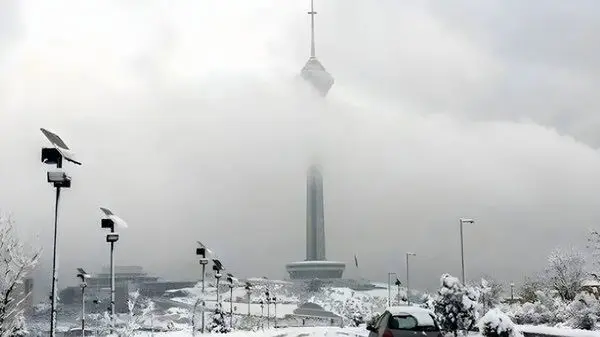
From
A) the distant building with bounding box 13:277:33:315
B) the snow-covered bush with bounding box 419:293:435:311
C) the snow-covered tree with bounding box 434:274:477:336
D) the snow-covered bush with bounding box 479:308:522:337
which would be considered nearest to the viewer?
the snow-covered bush with bounding box 479:308:522:337

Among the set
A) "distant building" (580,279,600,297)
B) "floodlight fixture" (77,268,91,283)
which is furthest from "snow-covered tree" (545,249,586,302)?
"floodlight fixture" (77,268,91,283)

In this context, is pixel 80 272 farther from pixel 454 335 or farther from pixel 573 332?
pixel 573 332

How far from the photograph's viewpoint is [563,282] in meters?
90.4

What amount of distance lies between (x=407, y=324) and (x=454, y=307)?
13096 mm

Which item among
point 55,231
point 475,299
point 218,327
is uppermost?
point 55,231

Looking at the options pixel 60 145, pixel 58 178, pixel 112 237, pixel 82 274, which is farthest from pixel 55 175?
pixel 82 274

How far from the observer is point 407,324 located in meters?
19.7

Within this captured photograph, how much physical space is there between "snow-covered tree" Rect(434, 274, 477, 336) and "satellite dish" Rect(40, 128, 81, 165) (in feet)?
56.2

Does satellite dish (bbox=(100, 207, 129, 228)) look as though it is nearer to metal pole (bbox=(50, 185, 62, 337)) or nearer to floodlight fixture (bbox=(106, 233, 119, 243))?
floodlight fixture (bbox=(106, 233, 119, 243))

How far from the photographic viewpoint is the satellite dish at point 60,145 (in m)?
21.9

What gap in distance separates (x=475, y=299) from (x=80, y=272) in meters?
30.5

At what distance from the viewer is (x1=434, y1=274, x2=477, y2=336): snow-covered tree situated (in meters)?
32.0

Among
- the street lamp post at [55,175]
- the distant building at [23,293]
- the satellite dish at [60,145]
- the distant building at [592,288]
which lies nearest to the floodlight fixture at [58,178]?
the street lamp post at [55,175]

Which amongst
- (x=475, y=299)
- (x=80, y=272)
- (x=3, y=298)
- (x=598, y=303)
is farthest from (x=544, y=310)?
(x=3, y=298)
